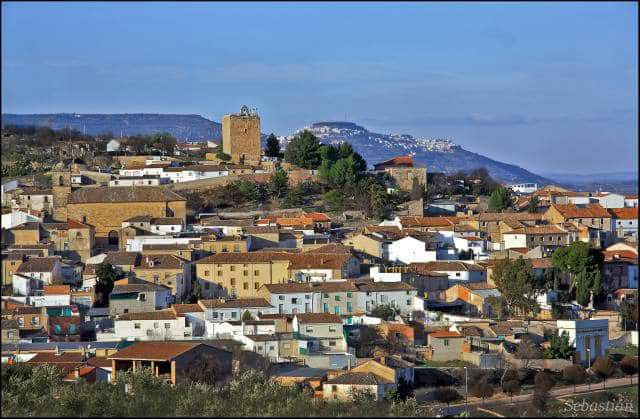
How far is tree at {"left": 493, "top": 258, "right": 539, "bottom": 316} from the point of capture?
21391 millimetres

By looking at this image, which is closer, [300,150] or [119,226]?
[119,226]

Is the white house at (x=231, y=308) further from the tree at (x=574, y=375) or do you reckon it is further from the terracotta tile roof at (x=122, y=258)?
the tree at (x=574, y=375)

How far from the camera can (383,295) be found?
21031 millimetres

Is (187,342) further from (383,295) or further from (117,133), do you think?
(117,133)

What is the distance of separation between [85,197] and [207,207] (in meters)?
3.32

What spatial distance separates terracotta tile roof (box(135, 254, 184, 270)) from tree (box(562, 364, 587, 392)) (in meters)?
6.76

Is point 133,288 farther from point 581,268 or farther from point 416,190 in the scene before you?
point 416,190

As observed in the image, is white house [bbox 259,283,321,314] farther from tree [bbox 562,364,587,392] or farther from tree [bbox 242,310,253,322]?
tree [bbox 562,364,587,392]

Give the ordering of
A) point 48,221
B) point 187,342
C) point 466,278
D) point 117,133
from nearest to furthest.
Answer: point 187,342 → point 466,278 → point 48,221 → point 117,133

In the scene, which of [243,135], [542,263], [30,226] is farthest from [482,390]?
[243,135]

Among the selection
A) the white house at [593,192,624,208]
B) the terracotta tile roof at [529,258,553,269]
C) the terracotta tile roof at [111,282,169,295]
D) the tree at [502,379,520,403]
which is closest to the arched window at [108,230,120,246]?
the terracotta tile roof at [111,282,169,295]

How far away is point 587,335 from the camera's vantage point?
793 inches

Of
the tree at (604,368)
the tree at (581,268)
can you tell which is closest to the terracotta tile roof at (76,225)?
the tree at (581,268)

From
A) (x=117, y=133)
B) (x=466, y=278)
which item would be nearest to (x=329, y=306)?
Answer: (x=466, y=278)
